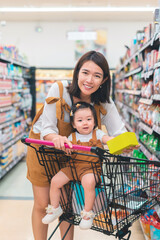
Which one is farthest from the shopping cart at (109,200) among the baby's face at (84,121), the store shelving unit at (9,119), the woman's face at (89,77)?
the store shelving unit at (9,119)

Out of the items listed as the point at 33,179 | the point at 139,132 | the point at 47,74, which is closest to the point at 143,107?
the point at 139,132

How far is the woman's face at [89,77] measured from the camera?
5.30ft

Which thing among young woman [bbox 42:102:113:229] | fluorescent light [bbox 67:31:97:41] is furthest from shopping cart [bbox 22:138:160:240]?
fluorescent light [bbox 67:31:97:41]

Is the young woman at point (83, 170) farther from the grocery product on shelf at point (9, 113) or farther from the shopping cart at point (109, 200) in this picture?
the grocery product on shelf at point (9, 113)

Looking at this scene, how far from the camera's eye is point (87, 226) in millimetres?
1384

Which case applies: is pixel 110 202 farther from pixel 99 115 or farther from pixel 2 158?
pixel 2 158

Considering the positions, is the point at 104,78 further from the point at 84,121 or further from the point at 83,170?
the point at 83,170

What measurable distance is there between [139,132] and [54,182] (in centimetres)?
219

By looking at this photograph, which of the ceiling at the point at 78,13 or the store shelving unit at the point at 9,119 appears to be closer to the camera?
the store shelving unit at the point at 9,119

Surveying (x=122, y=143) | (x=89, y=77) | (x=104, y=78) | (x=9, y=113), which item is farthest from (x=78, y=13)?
(x=122, y=143)

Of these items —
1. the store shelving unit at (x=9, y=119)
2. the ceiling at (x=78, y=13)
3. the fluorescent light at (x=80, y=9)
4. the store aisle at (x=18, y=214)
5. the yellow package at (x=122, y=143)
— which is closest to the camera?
the yellow package at (x=122, y=143)

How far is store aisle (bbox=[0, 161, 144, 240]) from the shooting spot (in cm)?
244

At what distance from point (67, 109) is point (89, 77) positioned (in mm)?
258

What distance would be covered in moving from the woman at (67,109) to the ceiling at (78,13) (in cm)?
681
